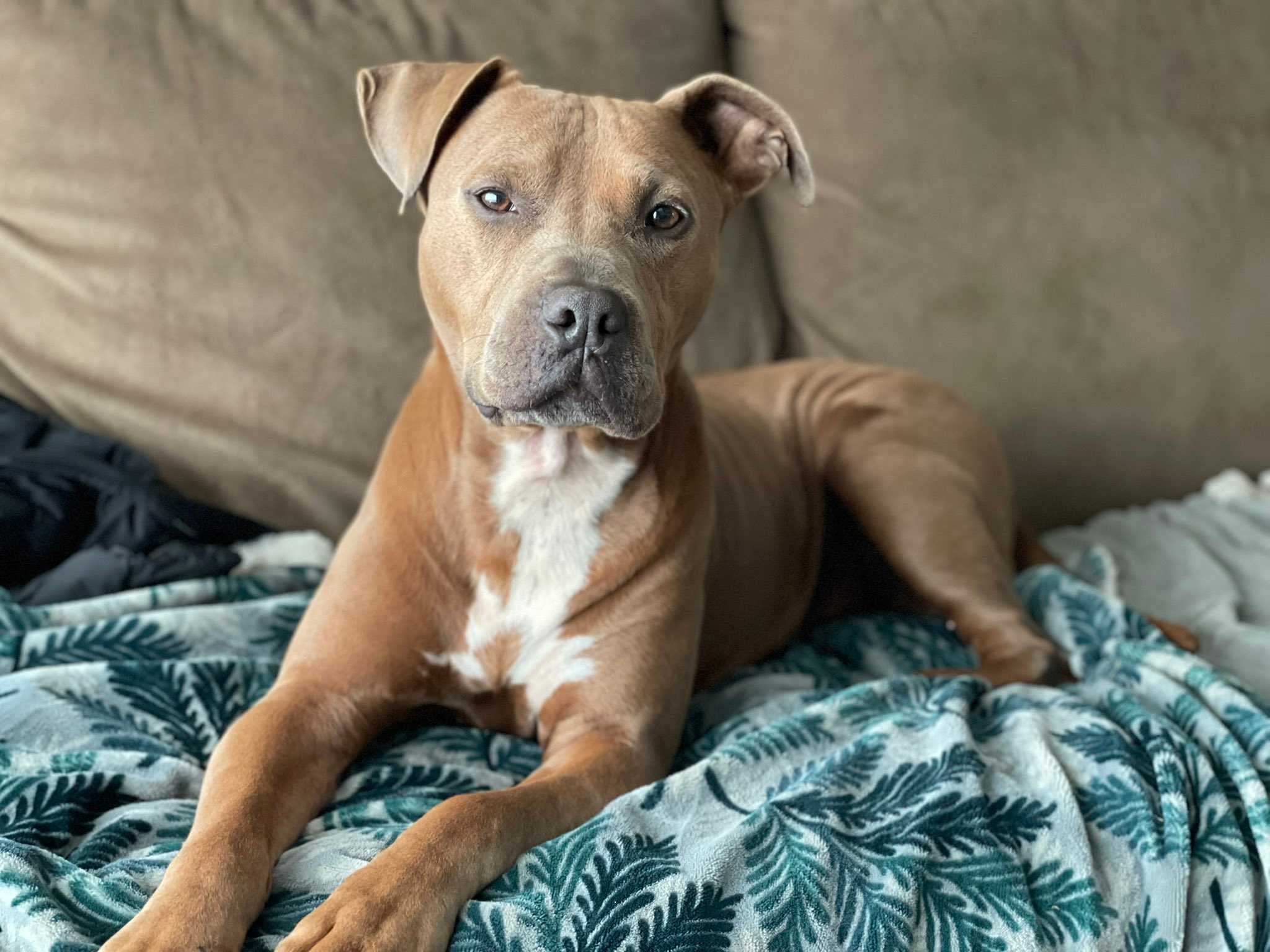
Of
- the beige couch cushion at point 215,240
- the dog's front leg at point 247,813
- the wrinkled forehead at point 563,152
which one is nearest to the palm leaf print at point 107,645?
the dog's front leg at point 247,813

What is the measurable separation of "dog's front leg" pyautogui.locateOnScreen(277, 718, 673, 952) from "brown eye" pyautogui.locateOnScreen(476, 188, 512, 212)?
896mm

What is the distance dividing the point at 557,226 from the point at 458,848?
3.23 feet

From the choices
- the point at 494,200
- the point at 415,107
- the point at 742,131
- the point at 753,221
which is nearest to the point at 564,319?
the point at 494,200

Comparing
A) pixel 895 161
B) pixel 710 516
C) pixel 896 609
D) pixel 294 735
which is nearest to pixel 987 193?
pixel 895 161

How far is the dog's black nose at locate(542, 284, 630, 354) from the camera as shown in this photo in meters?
1.86

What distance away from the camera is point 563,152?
2059 mm

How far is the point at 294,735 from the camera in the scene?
1935 millimetres

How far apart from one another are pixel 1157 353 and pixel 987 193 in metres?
0.65

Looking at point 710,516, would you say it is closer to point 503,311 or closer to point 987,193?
point 503,311

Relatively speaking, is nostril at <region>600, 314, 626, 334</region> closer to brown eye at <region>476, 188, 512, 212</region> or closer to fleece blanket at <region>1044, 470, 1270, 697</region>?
brown eye at <region>476, 188, 512, 212</region>

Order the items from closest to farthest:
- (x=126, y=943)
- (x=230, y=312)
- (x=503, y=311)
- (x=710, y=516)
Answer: (x=126, y=943) < (x=503, y=311) < (x=710, y=516) < (x=230, y=312)

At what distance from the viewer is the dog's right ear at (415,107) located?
6.84ft

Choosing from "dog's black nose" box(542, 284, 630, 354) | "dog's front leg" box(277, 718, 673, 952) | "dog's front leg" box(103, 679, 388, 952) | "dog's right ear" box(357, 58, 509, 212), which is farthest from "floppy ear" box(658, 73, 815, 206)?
"dog's front leg" box(103, 679, 388, 952)

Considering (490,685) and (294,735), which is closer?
(294,735)
